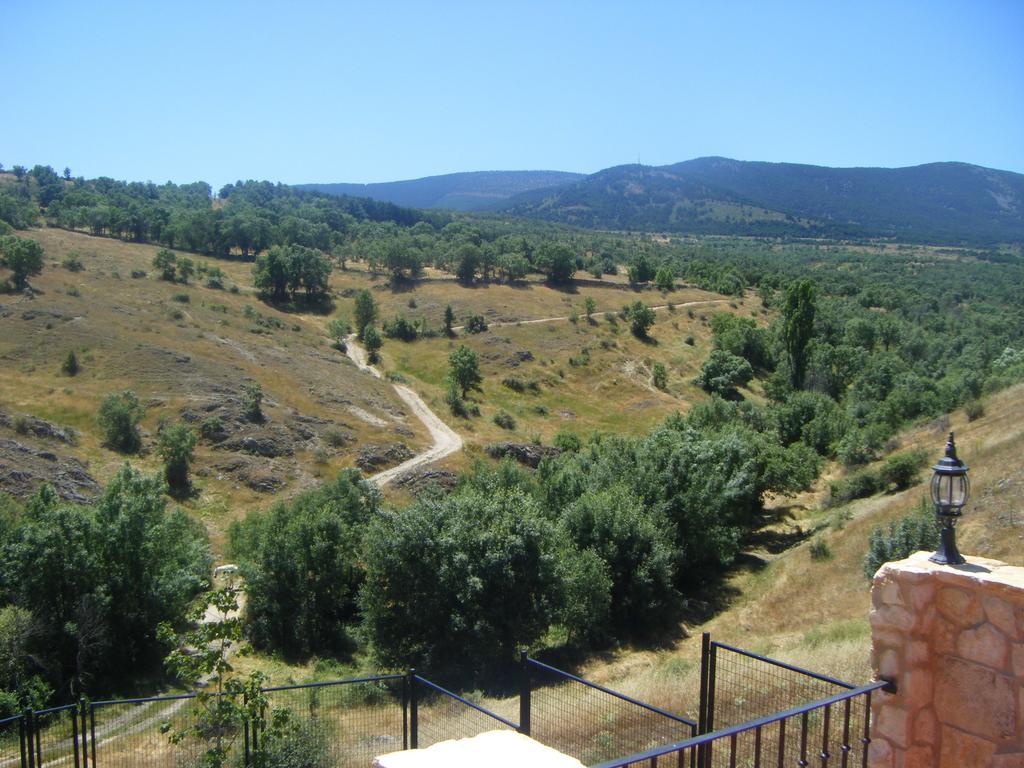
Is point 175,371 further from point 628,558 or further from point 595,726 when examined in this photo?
point 595,726

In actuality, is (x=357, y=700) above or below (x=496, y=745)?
below

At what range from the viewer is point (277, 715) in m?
8.44

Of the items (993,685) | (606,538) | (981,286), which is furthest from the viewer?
(981,286)

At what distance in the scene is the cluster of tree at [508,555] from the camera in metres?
20.1

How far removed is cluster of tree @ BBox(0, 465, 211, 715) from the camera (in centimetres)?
1933

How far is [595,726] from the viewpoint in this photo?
11.8 m

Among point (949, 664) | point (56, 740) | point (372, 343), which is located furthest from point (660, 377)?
point (949, 664)

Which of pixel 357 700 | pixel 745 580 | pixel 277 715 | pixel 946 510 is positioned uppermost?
pixel 946 510

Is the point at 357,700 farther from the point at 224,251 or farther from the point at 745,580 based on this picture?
the point at 224,251

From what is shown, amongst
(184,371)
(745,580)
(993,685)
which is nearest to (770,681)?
(993,685)

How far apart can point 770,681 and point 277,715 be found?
28.8ft

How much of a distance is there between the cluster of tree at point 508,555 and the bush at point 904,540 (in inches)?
235

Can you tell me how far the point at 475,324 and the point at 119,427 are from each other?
4275 cm

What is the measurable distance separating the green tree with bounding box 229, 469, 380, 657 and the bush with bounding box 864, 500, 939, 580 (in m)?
15.0
